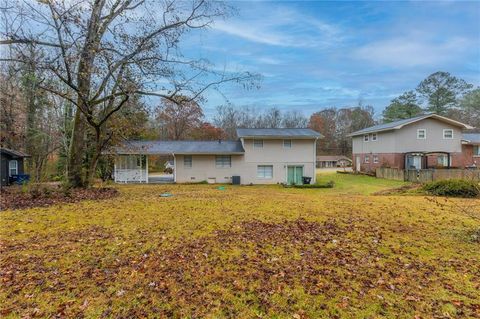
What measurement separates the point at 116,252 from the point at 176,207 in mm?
4204

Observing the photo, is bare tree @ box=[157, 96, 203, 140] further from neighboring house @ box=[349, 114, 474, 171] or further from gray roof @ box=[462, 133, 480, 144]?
gray roof @ box=[462, 133, 480, 144]

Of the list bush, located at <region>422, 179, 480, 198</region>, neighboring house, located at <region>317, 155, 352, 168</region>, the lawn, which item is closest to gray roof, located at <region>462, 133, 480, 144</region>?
bush, located at <region>422, 179, 480, 198</region>

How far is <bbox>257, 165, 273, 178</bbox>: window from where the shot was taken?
24.7 m

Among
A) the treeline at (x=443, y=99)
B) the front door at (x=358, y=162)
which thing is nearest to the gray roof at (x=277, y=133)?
the front door at (x=358, y=162)

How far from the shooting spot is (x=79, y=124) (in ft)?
43.0

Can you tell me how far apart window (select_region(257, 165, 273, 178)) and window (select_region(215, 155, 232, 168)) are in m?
2.60

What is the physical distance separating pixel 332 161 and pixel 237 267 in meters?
53.7

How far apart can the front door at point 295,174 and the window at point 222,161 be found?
5199mm

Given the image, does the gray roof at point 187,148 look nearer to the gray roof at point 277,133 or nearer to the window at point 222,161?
the window at point 222,161

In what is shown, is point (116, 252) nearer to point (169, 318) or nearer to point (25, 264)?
point (25, 264)

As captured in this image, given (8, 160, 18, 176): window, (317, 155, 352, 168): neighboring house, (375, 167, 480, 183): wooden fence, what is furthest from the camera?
(317, 155, 352, 168): neighboring house

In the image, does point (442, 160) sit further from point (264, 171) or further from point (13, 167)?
point (13, 167)

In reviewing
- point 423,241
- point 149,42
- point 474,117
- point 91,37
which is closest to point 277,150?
point 149,42

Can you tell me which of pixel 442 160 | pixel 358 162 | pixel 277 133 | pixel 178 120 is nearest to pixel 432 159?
pixel 442 160
